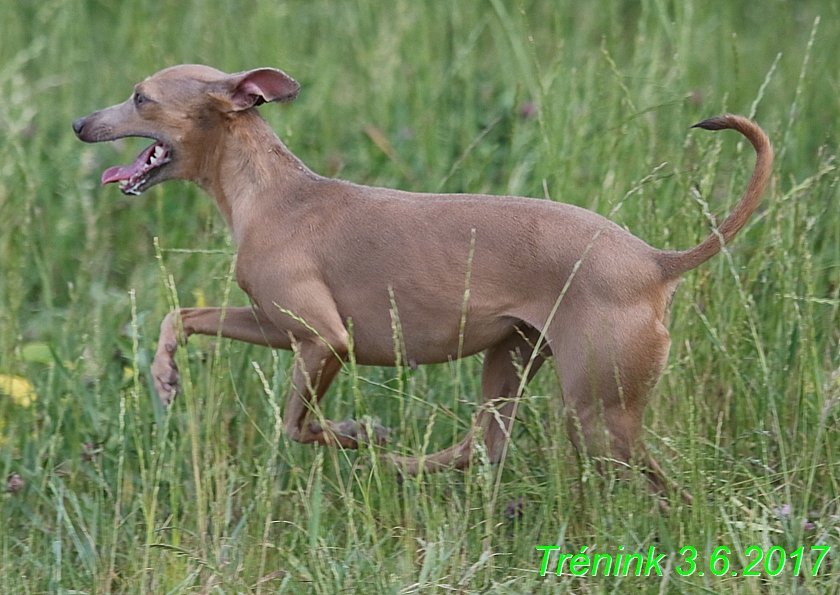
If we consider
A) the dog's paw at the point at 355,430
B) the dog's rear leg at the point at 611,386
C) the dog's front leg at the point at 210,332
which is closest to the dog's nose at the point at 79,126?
the dog's front leg at the point at 210,332

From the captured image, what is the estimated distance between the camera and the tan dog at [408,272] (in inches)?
122

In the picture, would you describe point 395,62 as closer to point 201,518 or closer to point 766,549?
point 201,518

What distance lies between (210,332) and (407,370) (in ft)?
2.10

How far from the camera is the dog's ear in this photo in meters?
3.55

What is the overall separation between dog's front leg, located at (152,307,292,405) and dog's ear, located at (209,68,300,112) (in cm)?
63

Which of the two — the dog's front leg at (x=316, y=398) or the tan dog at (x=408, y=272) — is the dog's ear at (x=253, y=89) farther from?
the dog's front leg at (x=316, y=398)

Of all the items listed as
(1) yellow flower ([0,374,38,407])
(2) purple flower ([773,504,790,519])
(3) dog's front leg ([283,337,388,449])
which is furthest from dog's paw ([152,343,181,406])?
(2) purple flower ([773,504,790,519])

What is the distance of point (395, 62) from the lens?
5.84 m

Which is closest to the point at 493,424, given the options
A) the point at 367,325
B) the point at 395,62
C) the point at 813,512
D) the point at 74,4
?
the point at 367,325

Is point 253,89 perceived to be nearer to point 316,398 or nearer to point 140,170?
point 140,170

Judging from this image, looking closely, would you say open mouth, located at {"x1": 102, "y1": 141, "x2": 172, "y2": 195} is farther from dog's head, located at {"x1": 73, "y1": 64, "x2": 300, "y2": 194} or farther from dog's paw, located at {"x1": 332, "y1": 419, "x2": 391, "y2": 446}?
dog's paw, located at {"x1": 332, "y1": 419, "x2": 391, "y2": 446}

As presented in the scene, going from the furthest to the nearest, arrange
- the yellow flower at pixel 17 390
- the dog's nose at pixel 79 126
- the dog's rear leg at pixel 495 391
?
the yellow flower at pixel 17 390, the dog's nose at pixel 79 126, the dog's rear leg at pixel 495 391

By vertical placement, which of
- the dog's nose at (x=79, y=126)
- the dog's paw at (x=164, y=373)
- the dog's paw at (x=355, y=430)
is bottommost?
the dog's paw at (x=355, y=430)

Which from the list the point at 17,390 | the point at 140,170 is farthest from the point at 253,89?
the point at 17,390
